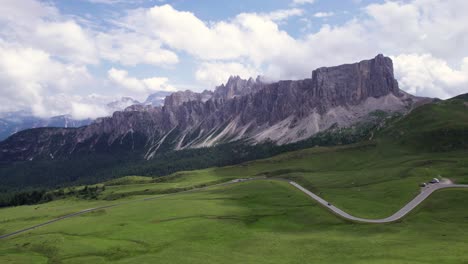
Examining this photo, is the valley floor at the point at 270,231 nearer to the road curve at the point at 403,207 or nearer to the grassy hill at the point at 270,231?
the grassy hill at the point at 270,231

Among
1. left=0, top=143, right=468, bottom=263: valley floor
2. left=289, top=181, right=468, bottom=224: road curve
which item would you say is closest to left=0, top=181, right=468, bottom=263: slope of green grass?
left=0, top=143, right=468, bottom=263: valley floor

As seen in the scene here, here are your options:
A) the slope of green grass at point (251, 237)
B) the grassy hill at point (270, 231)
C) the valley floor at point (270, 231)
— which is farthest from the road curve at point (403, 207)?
the slope of green grass at point (251, 237)

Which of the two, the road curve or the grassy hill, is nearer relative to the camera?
the grassy hill

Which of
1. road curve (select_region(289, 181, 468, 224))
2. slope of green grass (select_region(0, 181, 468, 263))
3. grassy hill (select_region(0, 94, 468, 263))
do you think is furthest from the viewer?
road curve (select_region(289, 181, 468, 224))

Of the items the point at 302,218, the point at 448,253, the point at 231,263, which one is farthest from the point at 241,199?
the point at 448,253

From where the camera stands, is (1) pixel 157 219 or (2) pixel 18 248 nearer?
(2) pixel 18 248

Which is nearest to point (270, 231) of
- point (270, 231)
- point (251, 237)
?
point (270, 231)

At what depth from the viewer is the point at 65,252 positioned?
9944 cm

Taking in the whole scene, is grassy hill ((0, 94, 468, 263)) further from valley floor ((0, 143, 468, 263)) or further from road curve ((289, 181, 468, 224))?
road curve ((289, 181, 468, 224))

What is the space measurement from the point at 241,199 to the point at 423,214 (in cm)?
8389

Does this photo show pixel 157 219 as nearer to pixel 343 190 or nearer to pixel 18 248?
pixel 18 248

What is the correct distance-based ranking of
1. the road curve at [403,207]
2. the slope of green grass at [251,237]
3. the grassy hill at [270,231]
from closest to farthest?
the slope of green grass at [251,237] < the grassy hill at [270,231] < the road curve at [403,207]

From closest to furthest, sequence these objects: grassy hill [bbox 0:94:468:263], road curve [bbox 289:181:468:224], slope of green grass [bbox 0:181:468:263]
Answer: slope of green grass [bbox 0:181:468:263] → grassy hill [bbox 0:94:468:263] → road curve [bbox 289:181:468:224]

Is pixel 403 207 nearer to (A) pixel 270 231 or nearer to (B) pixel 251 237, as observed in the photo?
(A) pixel 270 231
